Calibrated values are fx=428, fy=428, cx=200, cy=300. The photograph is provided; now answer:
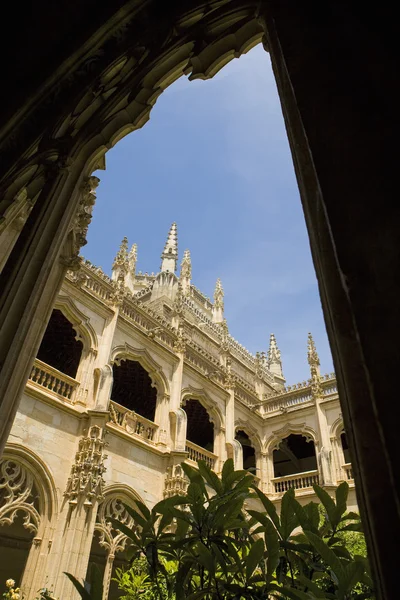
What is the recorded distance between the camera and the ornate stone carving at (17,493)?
8.41 metres

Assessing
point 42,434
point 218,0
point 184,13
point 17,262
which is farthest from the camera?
point 42,434

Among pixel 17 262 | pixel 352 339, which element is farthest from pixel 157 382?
pixel 352 339

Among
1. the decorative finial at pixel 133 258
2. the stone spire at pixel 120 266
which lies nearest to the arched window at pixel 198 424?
the stone spire at pixel 120 266

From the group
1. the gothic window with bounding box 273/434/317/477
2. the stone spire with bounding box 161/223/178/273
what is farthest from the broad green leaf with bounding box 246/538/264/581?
the stone spire with bounding box 161/223/178/273

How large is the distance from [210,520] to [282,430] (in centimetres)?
1631

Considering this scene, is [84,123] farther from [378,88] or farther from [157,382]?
[157,382]

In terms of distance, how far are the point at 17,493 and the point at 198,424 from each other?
9.44 m

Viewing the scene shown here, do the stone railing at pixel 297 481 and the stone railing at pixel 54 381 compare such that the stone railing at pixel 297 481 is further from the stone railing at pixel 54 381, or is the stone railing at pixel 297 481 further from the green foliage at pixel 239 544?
the green foliage at pixel 239 544

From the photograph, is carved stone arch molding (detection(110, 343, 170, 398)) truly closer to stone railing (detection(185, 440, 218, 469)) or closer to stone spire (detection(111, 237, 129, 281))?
stone railing (detection(185, 440, 218, 469))

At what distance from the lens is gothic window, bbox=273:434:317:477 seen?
19000mm

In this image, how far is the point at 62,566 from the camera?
8.11 m

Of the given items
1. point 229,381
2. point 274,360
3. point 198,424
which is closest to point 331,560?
point 229,381

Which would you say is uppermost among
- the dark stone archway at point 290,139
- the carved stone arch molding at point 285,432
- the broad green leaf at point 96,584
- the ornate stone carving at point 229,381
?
the ornate stone carving at point 229,381

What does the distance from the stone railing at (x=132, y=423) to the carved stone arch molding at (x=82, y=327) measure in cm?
162
